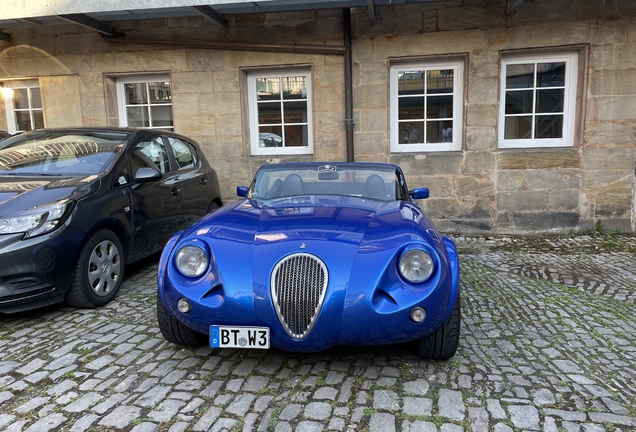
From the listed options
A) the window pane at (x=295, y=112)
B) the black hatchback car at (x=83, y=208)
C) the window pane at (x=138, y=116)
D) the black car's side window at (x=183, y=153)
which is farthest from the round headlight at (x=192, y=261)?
the window pane at (x=138, y=116)

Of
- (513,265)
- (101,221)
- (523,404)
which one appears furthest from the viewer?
(513,265)

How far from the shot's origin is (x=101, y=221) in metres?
3.79

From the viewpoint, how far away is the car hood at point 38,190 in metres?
3.34

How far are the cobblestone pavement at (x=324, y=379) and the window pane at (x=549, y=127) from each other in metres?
4.00

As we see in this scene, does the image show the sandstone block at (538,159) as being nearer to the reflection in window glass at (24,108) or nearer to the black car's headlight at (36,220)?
the black car's headlight at (36,220)

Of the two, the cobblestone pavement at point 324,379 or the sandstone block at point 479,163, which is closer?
the cobblestone pavement at point 324,379

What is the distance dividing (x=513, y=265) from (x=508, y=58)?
11.8ft

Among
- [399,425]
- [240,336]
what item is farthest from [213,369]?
[399,425]

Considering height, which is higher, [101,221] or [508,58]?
[508,58]

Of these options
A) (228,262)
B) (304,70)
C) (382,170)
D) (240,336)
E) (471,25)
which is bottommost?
(240,336)

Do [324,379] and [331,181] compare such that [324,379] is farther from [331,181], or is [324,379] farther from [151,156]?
[151,156]

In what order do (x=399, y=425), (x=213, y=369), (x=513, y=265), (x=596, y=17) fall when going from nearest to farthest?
(x=399, y=425) → (x=213, y=369) → (x=513, y=265) → (x=596, y=17)

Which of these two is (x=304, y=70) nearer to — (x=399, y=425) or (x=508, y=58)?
(x=508, y=58)

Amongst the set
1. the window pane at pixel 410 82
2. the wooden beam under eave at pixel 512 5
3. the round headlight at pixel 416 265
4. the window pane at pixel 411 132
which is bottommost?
the round headlight at pixel 416 265
